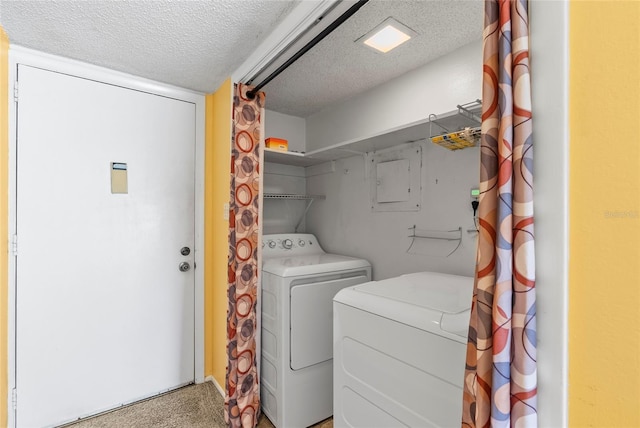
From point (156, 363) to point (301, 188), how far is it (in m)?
1.91

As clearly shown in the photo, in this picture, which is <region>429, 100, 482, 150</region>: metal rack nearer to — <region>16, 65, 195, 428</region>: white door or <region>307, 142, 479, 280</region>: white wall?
<region>307, 142, 479, 280</region>: white wall

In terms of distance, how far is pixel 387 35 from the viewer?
1.67m

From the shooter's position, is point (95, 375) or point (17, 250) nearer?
point (17, 250)

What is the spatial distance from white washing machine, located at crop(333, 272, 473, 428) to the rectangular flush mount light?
1373 mm

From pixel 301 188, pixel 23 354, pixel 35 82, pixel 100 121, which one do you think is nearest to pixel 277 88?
pixel 301 188

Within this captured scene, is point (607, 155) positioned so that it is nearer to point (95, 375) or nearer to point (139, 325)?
point (139, 325)

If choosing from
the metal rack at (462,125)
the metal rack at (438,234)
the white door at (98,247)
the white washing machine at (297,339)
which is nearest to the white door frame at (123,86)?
the white door at (98,247)

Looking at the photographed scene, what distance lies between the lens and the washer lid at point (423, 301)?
3.48 feet

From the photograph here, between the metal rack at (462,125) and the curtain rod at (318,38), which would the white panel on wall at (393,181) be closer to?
the metal rack at (462,125)

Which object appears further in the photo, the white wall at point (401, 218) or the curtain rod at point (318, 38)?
the white wall at point (401, 218)

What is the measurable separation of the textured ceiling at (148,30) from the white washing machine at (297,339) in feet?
4.56

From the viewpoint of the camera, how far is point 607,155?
554mm

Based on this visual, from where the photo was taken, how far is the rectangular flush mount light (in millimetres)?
1578

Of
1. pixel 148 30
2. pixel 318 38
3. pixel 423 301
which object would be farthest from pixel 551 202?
pixel 148 30
